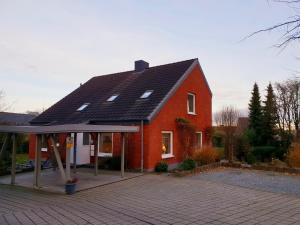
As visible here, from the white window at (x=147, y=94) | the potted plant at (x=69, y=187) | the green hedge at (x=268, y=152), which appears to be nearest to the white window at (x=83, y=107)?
the white window at (x=147, y=94)

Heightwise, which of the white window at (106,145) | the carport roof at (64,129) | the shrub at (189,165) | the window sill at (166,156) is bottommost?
the shrub at (189,165)

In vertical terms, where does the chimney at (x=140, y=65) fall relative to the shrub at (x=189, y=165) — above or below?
above

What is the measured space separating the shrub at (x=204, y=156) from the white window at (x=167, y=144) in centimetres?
140

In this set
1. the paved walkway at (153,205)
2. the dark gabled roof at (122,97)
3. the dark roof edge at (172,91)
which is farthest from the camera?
the dark gabled roof at (122,97)

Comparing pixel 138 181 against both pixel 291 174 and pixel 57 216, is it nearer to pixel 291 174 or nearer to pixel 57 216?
pixel 57 216

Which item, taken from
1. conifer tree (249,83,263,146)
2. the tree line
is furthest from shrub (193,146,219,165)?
conifer tree (249,83,263,146)

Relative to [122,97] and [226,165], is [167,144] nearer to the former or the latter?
[226,165]

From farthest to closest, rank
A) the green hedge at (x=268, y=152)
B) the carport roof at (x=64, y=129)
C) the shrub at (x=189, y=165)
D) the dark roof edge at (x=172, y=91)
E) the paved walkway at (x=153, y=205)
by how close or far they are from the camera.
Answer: the green hedge at (x=268, y=152)
the dark roof edge at (x=172, y=91)
the shrub at (x=189, y=165)
the carport roof at (x=64, y=129)
the paved walkway at (x=153, y=205)

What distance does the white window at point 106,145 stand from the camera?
17.5 m

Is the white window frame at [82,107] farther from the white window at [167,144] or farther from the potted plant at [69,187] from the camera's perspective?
the potted plant at [69,187]

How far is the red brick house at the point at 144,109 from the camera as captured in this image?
52.9 ft

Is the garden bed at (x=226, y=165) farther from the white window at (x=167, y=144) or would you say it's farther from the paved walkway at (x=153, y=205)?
the paved walkway at (x=153, y=205)

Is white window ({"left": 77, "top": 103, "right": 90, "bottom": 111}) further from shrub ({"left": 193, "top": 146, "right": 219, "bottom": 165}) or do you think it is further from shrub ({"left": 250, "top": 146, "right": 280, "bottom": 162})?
shrub ({"left": 250, "top": 146, "right": 280, "bottom": 162})

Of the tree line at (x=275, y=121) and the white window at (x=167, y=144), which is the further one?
the tree line at (x=275, y=121)
